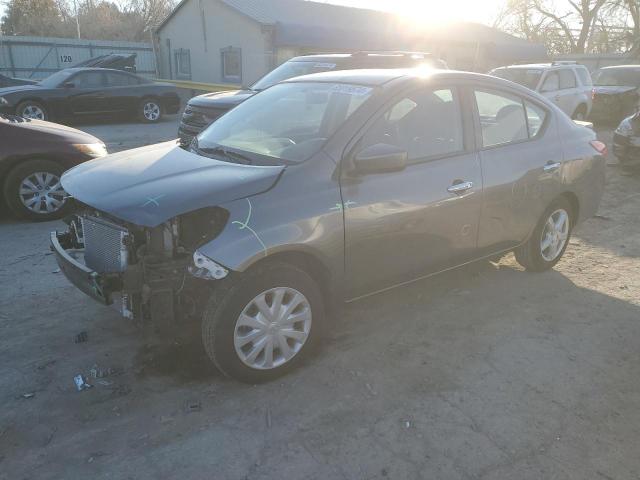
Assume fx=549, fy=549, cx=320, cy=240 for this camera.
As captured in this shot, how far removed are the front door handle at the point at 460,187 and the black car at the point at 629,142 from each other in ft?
23.2

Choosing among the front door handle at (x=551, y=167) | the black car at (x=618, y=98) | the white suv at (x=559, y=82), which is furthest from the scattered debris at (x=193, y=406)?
the black car at (x=618, y=98)

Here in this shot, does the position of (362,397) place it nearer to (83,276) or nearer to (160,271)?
(160,271)

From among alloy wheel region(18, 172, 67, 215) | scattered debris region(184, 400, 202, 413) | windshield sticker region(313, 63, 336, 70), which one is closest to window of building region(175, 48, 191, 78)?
windshield sticker region(313, 63, 336, 70)

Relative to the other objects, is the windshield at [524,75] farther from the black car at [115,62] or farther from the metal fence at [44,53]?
the metal fence at [44,53]

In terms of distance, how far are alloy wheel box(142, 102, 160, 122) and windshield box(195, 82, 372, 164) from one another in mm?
12092

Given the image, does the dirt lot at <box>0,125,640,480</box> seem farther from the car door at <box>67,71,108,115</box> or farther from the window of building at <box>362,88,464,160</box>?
the car door at <box>67,71,108,115</box>

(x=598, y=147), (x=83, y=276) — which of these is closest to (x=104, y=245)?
(x=83, y=276)

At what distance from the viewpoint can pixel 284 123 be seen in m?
3.99

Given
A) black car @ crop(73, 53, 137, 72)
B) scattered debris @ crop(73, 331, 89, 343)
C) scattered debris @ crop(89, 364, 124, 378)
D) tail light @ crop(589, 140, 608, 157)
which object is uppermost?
black car @ crop(73, 53, 137, 72)

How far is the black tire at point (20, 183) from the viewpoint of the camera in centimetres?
601

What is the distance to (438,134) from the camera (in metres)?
3.92

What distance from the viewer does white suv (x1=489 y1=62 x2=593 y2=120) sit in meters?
13.4

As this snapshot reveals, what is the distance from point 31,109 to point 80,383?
12.2 m

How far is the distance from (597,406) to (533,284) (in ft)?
5.92
